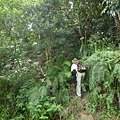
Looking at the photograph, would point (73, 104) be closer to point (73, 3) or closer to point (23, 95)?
point (23, 95)

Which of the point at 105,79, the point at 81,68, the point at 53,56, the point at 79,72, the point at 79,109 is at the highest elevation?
the point at 53,56

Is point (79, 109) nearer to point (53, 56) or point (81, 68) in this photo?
point (81, 68)

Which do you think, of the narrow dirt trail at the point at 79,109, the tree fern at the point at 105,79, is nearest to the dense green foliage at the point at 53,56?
the tree fern at the point at 105,79

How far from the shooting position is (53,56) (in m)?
6.25

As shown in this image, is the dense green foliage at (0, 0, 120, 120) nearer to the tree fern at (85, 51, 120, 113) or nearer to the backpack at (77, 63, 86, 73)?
the tree fern at (85, 51, 120, 113)

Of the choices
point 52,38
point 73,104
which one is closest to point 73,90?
point 73,104

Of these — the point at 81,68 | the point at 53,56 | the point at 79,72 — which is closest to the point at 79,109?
the point at 79,72

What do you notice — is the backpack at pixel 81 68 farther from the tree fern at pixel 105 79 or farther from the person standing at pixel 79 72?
the tree fern at pixel 105 79

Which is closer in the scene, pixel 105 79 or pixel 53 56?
pixel 105 79

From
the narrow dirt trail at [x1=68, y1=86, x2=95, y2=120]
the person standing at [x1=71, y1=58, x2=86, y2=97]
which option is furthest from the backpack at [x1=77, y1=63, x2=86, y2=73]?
the narrow dirt trail at [x1=68, y1=86, x2=95, y2=120]

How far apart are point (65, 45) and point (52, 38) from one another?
635 millimetres

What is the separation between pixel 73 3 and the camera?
6.77 metres

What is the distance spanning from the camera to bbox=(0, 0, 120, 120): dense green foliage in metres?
4.66

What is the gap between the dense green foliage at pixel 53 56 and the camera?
4.66 metres
